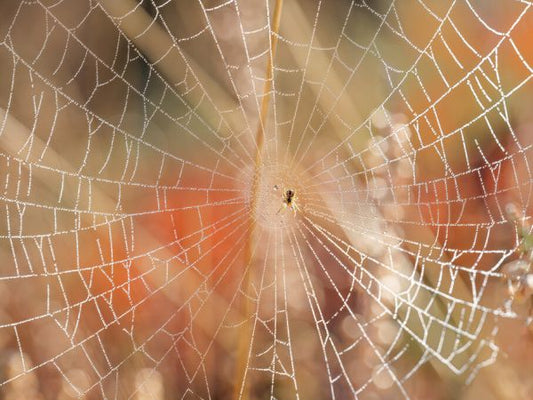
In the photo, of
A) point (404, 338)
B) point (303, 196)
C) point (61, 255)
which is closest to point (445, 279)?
point (404, 338)

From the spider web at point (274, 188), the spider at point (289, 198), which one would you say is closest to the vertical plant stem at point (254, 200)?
the spider web at point (274, 188)

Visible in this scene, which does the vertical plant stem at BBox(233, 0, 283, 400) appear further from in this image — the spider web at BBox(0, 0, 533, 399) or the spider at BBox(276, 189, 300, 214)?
the spider at BBox(276, 189, 300, 214)

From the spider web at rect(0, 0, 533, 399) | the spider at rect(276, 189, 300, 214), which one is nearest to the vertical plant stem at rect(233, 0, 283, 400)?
the spider web at rect(0, 0, 533, 399)

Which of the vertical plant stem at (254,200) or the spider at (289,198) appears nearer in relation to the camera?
the vertical plant stem at (254,200)

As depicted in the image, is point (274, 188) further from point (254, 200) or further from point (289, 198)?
point (254, 200)

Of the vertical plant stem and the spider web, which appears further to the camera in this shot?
the spider web

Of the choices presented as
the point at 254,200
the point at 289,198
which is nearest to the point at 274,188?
the point at 289,198

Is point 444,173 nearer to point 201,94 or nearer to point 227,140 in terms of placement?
point 227,140

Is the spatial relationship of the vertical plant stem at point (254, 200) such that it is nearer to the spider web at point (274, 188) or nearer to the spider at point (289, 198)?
the spider web at point (274, 188)
